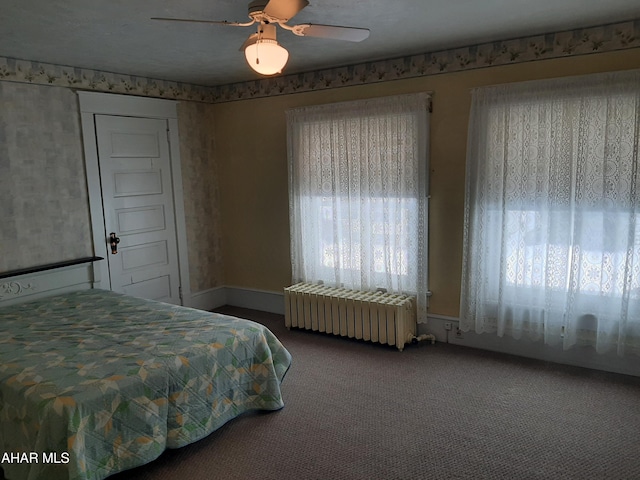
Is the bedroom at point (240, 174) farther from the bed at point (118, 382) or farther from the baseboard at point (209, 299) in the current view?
the bed at point (118, 382)

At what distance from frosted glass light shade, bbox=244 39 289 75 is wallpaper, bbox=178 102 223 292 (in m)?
2.97

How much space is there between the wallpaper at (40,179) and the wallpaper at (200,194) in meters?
1.15

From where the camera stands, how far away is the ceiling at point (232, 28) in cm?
263

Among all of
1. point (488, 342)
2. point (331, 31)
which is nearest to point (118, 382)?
point (331, 31)

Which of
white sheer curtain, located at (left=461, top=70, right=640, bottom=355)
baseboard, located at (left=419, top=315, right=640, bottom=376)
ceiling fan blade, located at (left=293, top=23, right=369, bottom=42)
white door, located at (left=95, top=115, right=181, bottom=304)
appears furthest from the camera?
white door, located at (left=95, top=115, right=181, bottom=304)

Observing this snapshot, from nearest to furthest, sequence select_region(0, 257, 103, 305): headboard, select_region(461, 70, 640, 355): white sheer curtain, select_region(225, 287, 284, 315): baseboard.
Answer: select_region(461, 70, 640, 355): white sheer curtain < select_region(0, 257, 103, 305): headboard < select_region(225, 287, 284, 315): baseboard

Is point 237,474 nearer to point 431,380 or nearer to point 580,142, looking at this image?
point 431,380

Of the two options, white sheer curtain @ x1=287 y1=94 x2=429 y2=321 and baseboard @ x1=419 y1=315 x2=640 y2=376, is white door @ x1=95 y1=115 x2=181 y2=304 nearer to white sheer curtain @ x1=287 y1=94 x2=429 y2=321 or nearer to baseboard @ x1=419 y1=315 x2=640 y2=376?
white sheer curtain @ x1=287 y1=94 x2=429 y2=321

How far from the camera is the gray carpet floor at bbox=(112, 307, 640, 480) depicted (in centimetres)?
247

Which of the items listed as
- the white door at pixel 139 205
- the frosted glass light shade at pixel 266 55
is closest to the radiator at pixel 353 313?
the white door at pixel 139 205

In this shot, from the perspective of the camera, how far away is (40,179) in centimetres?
384

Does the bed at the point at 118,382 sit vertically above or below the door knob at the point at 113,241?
below

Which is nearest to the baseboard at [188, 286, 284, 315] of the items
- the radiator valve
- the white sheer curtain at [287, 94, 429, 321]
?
the white sheer curtain at [287, 94, 429, 321]

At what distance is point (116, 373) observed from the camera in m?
2.42
